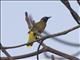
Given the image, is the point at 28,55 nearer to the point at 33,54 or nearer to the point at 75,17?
the point at 33,54

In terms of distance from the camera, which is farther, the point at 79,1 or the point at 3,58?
the point at 3,58

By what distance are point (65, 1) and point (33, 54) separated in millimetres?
147

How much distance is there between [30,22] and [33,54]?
85 millimetres

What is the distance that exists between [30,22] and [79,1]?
18 cm

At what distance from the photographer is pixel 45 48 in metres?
0.36

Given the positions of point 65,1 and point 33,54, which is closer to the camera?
point 65,1

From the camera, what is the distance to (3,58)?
1.02 feet

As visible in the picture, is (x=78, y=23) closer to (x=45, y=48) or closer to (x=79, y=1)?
(x=79, y=1)

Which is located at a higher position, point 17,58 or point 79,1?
point 79,1

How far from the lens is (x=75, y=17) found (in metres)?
0.22

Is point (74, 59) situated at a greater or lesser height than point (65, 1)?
lesser

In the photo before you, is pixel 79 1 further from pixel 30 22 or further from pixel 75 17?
pixel 30 22

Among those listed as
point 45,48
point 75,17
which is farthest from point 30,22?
point 75,17

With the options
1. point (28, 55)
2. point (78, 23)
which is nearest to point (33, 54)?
point (28, 55)
